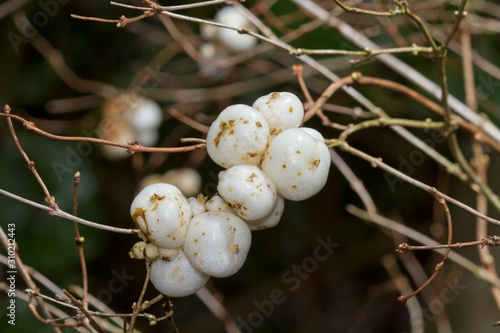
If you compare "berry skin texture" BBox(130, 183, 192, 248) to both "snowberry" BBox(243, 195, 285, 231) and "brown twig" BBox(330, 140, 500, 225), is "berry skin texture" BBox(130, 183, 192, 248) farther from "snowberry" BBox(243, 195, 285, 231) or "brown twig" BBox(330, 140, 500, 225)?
"brown twig" BBox(330, 140, 500, 225)

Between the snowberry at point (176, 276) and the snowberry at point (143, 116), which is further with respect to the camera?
the snowberry at point (143, 116)

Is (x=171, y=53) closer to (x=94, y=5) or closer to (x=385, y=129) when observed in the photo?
(x=94, y=5)

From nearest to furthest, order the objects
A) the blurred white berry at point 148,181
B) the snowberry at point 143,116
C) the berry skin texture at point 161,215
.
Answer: the berry skin texture at point 161,215, the blurred white berry at point 148,181, the snowberry at point 143,116

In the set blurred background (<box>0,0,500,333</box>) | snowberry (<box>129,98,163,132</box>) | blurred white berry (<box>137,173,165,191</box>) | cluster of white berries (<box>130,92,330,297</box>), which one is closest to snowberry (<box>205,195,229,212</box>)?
cluster of white berries (<box>130,92,330,297</box>)

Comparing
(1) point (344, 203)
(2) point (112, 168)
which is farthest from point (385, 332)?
(2) point (112, 168)

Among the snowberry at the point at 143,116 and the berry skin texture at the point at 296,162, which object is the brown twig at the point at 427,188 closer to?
the berry skin texture at the point at 296,162

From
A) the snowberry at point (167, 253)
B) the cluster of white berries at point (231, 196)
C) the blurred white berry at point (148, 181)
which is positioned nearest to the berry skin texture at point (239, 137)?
the cluster of white berries at point (231, 196)
